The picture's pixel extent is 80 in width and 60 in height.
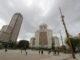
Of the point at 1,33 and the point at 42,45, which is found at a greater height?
the point at 1,33

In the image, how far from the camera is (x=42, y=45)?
92312 millimetres

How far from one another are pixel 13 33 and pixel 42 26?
48.7 metres

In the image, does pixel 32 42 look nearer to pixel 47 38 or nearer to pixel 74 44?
pixel 47 38

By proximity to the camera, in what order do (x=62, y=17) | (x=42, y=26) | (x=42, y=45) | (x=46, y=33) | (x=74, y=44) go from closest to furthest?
(x=62, y=17), (x=74, y=44), (x=42, y=45), (x=46, y=33), (x=42, y=26)

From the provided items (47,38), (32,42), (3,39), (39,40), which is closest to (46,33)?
(47,38)

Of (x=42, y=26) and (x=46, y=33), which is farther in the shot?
(x=42, y=26)

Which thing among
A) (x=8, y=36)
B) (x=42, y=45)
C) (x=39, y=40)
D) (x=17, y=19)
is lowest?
(x=42, y=45)

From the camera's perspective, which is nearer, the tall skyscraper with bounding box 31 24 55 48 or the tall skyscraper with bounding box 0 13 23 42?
the tall skyscraper with bounding box 31 24 55 48

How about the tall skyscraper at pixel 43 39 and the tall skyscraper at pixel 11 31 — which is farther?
the tall skyscraper at pixel 11 31

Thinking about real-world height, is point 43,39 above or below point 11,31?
below

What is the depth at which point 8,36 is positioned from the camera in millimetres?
105438

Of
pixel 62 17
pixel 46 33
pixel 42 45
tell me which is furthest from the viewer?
pixel 46 33

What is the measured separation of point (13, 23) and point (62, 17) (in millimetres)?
113860

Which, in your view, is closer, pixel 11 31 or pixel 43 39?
pixel 43 39
